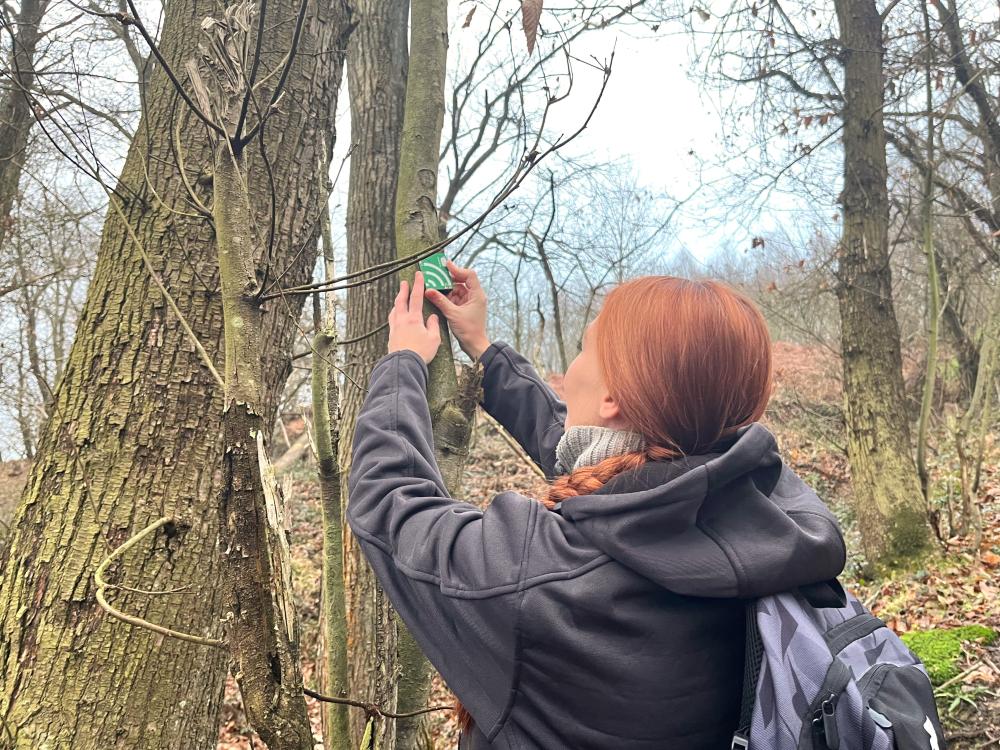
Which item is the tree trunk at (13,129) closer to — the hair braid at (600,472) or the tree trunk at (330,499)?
the tree trunk at (330,499)

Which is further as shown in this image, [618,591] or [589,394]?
[589,394]

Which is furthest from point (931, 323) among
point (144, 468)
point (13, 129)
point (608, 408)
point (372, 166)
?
point (13, 129)

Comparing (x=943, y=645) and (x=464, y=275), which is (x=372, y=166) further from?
(x=943, y=645)

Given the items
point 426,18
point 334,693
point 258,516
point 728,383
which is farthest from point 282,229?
point 728,383

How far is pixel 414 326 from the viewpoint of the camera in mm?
1648

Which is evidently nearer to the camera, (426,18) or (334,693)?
(334,693)

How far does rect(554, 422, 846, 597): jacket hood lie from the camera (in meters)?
0.98

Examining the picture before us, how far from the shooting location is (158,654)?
1.71 m

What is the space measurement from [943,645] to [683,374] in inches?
130

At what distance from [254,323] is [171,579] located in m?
0.97

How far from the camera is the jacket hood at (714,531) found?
98cm

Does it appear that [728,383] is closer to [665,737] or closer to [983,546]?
[665,737]

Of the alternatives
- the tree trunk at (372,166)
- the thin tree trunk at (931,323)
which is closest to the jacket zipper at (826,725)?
the tree trunk at (372,166)

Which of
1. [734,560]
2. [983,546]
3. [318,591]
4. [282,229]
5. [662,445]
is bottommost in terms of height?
[318,591]
